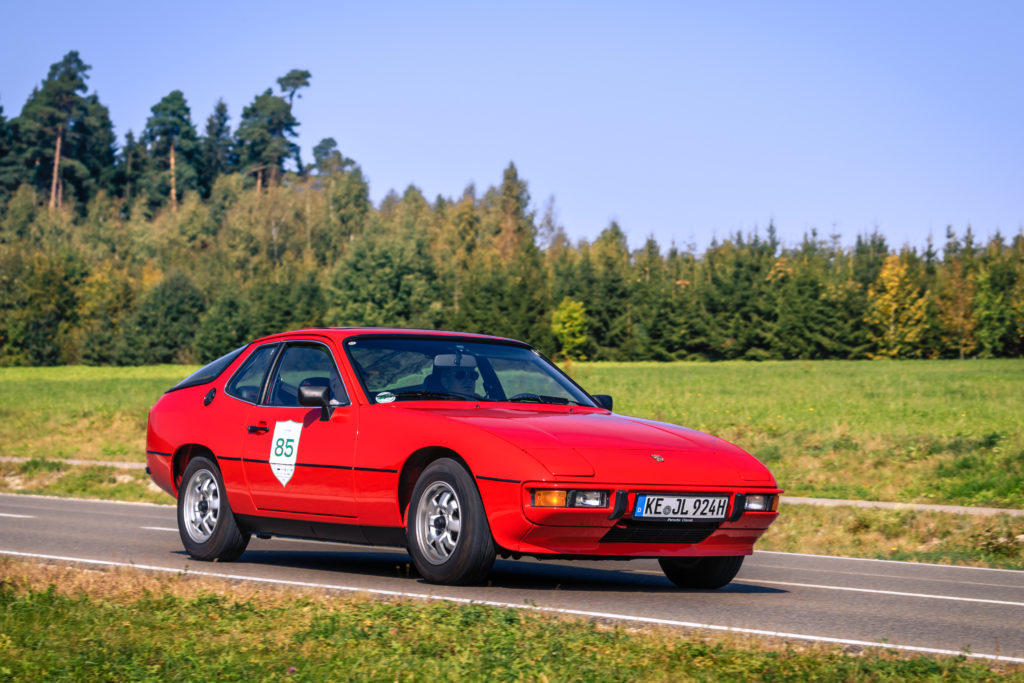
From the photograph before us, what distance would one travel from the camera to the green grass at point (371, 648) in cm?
511

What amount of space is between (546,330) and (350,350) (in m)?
99.5

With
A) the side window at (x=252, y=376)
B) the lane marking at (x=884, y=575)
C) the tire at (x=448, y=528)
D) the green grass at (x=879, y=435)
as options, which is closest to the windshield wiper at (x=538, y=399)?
the tire at (x=448, y=528)

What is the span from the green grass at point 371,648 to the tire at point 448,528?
0.78 meters

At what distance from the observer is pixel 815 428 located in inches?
966

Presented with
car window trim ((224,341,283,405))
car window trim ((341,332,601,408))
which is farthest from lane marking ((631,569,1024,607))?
car window trim ((224,341,283,405))

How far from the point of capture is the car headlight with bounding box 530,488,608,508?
24.2ft

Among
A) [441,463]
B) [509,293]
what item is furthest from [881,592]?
[509,293]

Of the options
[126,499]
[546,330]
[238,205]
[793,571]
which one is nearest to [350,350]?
[793,571]

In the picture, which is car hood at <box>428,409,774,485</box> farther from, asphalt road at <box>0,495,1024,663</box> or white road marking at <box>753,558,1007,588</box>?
white road marking at <box>753,558,1007,588</box>

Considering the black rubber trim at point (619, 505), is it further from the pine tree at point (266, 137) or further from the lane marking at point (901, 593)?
the pine tree at point (266, 137)

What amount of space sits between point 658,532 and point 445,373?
82.4 inches

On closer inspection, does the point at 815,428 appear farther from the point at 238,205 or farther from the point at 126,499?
the point at 238,205

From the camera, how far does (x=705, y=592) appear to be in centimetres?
847

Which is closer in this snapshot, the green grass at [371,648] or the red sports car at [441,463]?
the green grass at [371,648]
